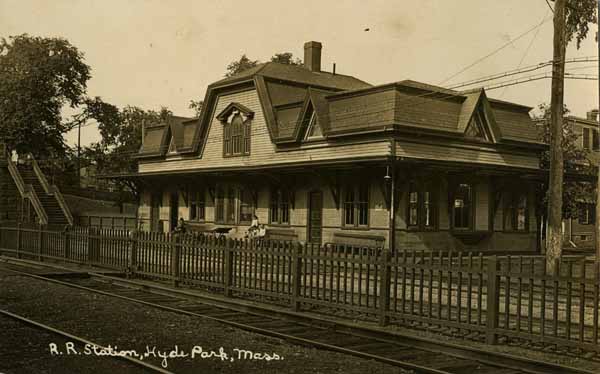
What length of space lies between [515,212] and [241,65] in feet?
93.7

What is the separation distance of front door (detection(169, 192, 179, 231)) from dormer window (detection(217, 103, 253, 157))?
5.19 m

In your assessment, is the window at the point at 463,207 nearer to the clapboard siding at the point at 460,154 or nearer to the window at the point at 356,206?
the clapboard siding at the point at 460,154

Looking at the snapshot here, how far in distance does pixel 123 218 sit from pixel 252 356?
4016cm

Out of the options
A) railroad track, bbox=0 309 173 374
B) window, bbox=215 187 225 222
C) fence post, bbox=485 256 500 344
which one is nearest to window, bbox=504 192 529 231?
window, bbox=215 187 225 222

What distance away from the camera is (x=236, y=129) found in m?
33.2

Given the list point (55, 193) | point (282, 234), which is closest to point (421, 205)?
point (282, 234)

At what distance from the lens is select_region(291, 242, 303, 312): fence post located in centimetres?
1201

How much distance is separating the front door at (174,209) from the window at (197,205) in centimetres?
195

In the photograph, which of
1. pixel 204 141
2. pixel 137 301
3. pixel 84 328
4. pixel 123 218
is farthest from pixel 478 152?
pixel 123 218

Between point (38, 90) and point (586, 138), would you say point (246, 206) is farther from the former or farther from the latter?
point (38, 90)

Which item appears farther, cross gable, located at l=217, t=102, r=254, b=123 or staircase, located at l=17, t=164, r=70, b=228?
staircase, located at l=17, t=164, r=70, b=228

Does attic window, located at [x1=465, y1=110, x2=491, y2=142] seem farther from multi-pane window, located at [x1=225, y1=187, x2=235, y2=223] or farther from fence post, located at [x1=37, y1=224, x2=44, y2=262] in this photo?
fence post, located at [x1=37, y1=224, x2=44, y2=262]

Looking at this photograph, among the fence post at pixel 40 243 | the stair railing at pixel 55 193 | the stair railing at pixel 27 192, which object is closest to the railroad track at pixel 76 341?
the fence post at pixel 40 243

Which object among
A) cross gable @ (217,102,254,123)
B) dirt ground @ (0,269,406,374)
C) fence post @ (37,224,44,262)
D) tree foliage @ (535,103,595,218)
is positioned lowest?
dirt ground @ (0,269,406,374)
